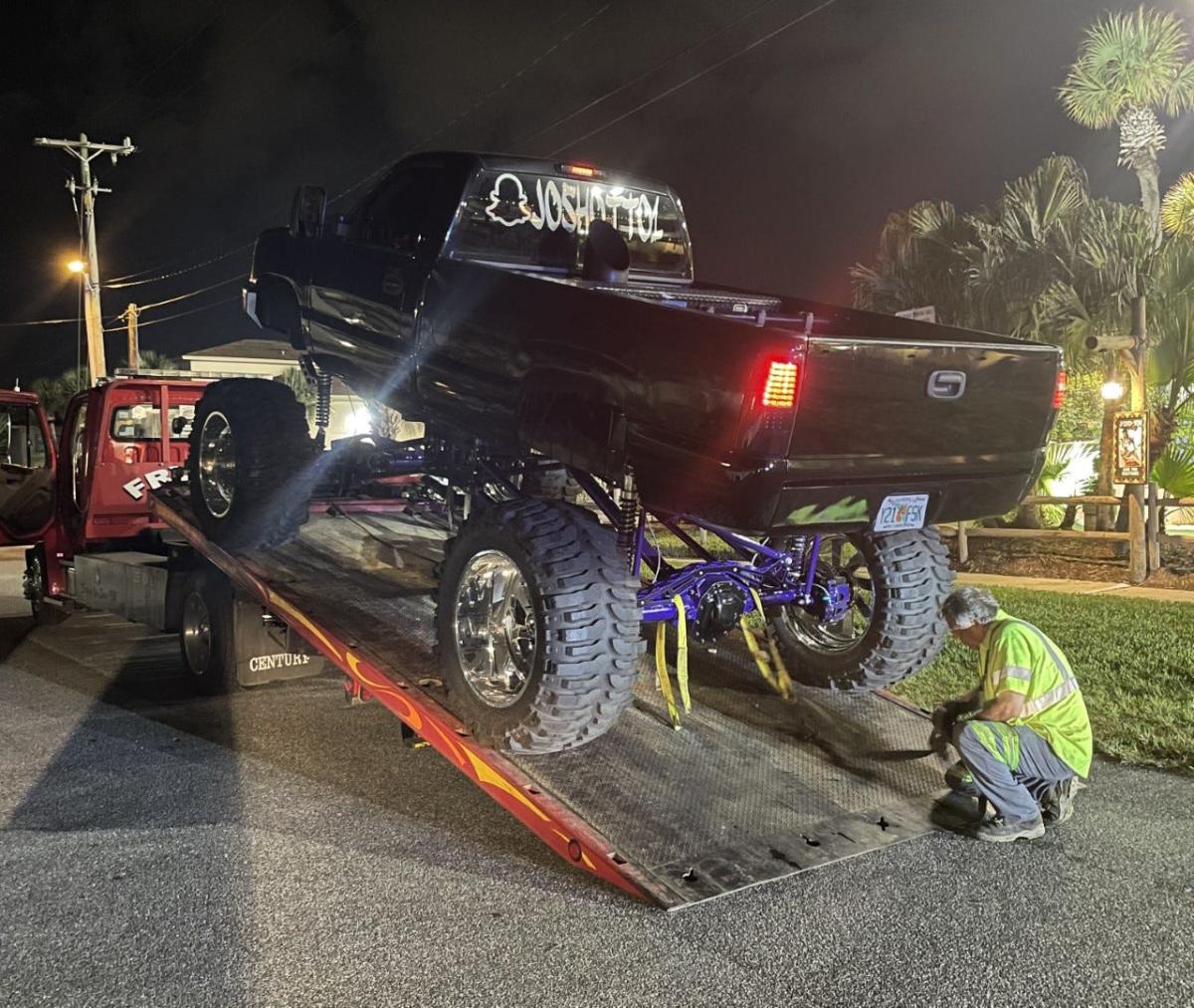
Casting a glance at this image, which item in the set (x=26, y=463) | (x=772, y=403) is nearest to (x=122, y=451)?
(x=26, y=463)

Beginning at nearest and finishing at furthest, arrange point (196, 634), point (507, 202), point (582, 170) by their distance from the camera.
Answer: point (507, 202) < point (582, 170) < point (196, 634)

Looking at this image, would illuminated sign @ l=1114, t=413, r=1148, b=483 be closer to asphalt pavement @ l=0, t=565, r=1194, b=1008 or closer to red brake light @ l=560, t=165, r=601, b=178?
asphalt pavement @ l=0, t=565, r=1194, b=1008

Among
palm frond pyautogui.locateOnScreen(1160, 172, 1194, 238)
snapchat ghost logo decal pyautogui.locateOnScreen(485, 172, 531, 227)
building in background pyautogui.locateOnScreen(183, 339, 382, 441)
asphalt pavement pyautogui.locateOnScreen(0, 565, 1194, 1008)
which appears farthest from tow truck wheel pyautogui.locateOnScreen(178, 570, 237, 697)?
building in background pyautogui.locateOnScreen(183, 339, 382, 441)

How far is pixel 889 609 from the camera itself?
5301 mm

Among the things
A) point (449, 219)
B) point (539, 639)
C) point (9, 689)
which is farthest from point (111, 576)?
point (539, 639)

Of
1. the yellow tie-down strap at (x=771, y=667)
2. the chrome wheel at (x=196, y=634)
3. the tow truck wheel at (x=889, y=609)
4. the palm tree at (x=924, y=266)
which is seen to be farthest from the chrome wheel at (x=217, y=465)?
the palm tree at (x=924, y=266)

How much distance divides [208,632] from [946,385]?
5.09 m

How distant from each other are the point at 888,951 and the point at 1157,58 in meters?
23.1

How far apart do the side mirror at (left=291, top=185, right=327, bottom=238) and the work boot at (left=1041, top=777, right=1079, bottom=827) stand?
16.0 ft

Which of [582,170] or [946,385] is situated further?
[582,170]

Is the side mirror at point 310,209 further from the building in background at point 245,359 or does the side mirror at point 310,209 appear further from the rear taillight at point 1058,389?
the building in background at point 245,359

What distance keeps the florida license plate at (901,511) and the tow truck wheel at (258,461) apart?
3554 mm

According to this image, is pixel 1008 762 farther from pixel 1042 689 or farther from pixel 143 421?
pixel 143 421

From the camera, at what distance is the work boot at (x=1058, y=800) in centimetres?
450
